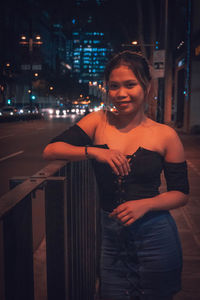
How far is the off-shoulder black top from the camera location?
5.85 feet

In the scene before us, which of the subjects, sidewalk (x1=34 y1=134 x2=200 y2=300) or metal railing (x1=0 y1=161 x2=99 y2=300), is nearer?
metal railing (x1=0 y1=161 x2=99 y2=300)

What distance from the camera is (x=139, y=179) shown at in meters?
1.79

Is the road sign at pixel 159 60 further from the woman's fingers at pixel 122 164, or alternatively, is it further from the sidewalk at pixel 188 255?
the woman's fingers at pixel 122 164

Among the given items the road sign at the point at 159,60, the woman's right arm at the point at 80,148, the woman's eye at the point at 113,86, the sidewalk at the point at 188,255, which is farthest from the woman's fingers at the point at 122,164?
the road sign at the point at 159,60

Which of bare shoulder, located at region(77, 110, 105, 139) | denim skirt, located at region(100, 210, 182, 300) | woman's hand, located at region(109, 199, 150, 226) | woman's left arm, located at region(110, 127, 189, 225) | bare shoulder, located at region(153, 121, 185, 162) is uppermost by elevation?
bare shoulder, located at region(77, 110, 105, 139)

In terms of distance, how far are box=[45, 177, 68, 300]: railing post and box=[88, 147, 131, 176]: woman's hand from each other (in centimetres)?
23

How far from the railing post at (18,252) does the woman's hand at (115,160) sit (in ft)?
1.50

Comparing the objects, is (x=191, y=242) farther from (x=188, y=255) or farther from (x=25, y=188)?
(x=25, y=188)

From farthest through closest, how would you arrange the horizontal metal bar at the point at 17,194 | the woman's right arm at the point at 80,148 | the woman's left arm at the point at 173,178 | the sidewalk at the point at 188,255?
the sidewalk at the point at 188,255 < the woman's right arm at the point at 80,148 < the woman's left arm at the point at 173,178 < the horizontal metal bar at the point at 17,194

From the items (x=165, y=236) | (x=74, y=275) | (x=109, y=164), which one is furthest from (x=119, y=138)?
(x=74, y=275)

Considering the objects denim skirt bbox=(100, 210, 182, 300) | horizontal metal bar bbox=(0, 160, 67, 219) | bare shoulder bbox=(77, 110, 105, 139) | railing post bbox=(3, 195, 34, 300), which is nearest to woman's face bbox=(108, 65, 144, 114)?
bare shoulder bbox=(77, 110, 105, 139)

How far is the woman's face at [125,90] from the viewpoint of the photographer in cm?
190

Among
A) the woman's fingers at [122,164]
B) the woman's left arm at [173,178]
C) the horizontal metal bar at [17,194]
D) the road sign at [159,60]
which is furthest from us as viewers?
the road sign at [159,60]

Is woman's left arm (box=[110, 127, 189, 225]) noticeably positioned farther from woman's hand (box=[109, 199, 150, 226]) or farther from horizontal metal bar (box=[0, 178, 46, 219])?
horizontal metal bar (box=[0, 178, 46, 219])
